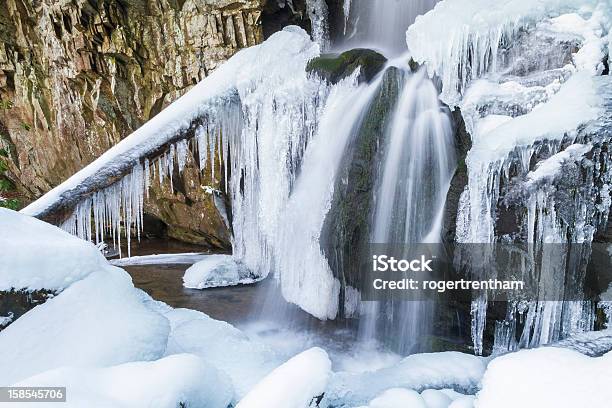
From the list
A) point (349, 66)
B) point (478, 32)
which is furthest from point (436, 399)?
point (349, 66)

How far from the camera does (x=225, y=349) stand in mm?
3477

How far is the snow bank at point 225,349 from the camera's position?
307cm

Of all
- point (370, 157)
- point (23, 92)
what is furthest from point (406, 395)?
point (23, 92)

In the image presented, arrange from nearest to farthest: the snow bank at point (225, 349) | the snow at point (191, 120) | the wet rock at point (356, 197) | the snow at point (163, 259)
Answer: the snow bank at point (225, 349), the wet rock at point (356, 197), the snow at point (191, 120), the snow at point (163, 259)

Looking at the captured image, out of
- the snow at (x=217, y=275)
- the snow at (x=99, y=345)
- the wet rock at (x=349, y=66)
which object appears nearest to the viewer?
the snow at (x=99, y=345)

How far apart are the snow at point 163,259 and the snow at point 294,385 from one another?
264 inches

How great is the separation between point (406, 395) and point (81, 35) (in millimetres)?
9262

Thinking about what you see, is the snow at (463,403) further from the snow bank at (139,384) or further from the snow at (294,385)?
the snow bank at (139,384)

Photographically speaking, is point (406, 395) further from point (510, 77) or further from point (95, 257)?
point (510, 77)

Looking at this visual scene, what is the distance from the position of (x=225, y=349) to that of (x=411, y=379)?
5.14ft

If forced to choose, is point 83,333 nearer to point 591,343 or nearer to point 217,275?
point 591,343

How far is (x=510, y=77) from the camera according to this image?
4.27 metres

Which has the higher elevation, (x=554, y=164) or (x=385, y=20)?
(x=385, y=20)

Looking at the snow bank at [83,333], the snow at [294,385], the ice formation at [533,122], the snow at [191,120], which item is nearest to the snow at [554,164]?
the ice formation at [533,122]
